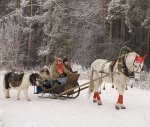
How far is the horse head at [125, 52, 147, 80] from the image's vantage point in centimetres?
1039

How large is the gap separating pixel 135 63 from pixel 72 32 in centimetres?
2055

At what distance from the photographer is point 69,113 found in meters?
10.2

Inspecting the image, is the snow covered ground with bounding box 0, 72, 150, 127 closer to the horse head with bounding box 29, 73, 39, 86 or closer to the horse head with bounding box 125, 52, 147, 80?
the horse head with bounding box 29, 73, 39, 86

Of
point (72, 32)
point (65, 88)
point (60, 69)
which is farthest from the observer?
point (72, 32)

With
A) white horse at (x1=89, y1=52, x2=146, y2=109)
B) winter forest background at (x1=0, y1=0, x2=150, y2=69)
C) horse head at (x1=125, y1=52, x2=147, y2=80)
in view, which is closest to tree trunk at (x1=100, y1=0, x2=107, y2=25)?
winter forest background at (x1=0, y1=0, x2=150, y2=69)

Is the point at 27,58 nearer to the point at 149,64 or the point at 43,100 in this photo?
the point at 149,64

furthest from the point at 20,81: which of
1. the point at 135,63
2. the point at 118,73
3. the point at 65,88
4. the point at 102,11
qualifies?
the point at 102,11

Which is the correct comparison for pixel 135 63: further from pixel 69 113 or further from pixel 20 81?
pixel 20 81

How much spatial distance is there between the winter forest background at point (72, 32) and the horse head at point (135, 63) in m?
14.5

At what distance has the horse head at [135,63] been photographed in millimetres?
10391

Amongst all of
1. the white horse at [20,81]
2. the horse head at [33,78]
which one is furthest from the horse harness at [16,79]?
the horse head at [33,78]

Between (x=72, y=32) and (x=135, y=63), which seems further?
(x=72, y=32)

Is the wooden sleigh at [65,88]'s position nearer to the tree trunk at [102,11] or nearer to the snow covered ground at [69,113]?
the snow covered ground at [69,113]

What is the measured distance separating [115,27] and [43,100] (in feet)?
81.2
